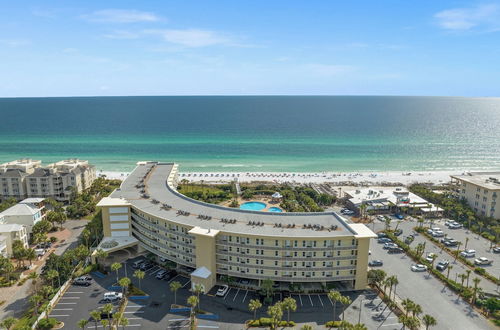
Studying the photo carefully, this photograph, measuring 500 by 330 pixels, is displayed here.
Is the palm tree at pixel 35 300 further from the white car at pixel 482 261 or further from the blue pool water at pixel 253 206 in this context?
the white car at pixel 482 261

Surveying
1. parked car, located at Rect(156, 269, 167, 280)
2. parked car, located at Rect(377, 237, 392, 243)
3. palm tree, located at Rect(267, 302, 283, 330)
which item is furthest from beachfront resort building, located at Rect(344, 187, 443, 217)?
parked car, located at Rect(156, 269, 167, 280)

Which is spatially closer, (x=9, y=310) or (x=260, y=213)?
(x=9, y=310)

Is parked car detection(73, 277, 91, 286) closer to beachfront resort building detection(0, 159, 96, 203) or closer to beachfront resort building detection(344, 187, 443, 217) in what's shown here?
beachfront resort building detection(0, 159, 96, 203)

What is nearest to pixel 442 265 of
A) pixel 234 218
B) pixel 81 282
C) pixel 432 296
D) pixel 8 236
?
pixel 432 296

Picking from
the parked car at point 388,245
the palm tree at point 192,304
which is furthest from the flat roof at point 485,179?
the palm tree at point 192,304

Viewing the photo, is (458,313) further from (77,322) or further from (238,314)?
(77,322)

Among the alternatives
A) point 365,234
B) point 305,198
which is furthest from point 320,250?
point 305,198
